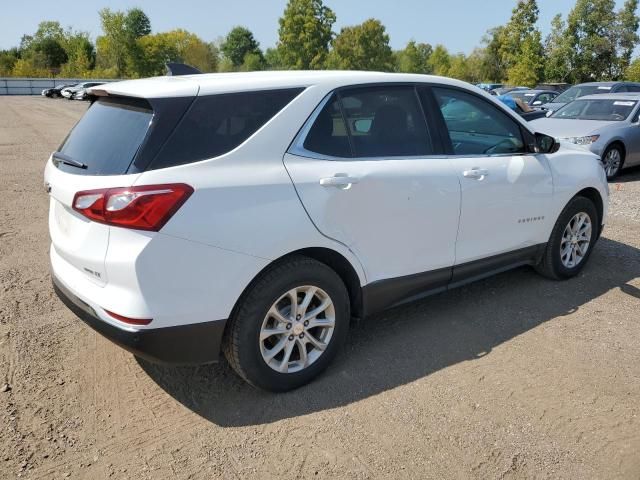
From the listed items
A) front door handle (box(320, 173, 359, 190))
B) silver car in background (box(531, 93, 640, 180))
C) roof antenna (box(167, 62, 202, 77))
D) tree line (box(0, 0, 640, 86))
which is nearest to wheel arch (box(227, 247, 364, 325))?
front door handle (box(320, 173, 359, 190))

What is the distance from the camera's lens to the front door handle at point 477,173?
12.2 ft

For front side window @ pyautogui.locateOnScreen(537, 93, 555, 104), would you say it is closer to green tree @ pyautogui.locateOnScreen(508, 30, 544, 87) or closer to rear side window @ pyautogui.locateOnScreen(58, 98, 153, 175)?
rear side window @ pyautogui.locateOnScreen(58, 98, 153, 175)

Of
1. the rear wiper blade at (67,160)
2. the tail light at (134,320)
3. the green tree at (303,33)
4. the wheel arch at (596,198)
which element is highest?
the green tree at (303,33)

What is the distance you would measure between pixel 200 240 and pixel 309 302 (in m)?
0.80

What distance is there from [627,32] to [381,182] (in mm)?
60193

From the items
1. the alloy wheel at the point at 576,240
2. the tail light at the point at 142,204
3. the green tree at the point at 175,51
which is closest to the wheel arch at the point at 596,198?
the alloy wheel at the point at 576,240

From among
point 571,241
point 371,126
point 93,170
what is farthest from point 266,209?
point 571,241

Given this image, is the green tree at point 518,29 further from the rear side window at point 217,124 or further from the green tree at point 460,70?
the rear side window at point 217,124

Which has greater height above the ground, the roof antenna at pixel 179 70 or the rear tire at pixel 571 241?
the roof antenna at pixel 179 70

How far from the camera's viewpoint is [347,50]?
7488 cm

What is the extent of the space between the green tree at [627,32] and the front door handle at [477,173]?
57370 millimetres

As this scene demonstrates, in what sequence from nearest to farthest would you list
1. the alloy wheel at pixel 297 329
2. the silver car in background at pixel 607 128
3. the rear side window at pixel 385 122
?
1. the alloy wheel at pixel 297 329
2. the rear side window at pixel 385 122
3. the silver car in background at pixel 607 128

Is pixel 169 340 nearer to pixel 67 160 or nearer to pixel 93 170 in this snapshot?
pixel 93 170

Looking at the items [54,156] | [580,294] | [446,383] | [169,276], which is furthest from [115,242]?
[580,294]
